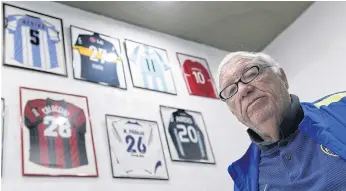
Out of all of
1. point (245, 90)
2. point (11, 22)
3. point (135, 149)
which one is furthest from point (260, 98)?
point (11, 22)

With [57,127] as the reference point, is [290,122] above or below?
below

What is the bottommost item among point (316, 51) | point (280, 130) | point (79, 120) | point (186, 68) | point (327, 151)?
point (327, 151)

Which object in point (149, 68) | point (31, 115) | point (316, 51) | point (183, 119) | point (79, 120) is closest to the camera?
point (31, 115)

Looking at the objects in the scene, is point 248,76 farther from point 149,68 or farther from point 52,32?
point 52,32

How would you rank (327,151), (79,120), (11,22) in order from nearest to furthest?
(327,151), (79,120), (11,22)

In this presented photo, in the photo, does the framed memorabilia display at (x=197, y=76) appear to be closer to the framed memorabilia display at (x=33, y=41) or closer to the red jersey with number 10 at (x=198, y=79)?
the red jersey with number 10 at (x=198, y=79)

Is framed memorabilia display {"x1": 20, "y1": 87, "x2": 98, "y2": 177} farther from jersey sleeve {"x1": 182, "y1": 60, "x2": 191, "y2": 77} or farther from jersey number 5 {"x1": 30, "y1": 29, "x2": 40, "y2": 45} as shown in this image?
jersey sleeve {"x1": 182, "y1": 60, "x2": 191, "y2": 77}

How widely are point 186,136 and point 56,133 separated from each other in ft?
3.09

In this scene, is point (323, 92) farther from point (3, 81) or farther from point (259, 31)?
point (3, 81)

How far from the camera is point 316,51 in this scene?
307cm

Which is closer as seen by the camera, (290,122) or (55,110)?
(290,122)

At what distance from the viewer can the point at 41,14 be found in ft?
8.52

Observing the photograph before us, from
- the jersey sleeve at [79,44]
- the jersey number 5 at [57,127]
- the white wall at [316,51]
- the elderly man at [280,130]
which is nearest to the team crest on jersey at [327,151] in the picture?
the elderly man at [280,130]

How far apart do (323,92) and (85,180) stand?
6.66ft
